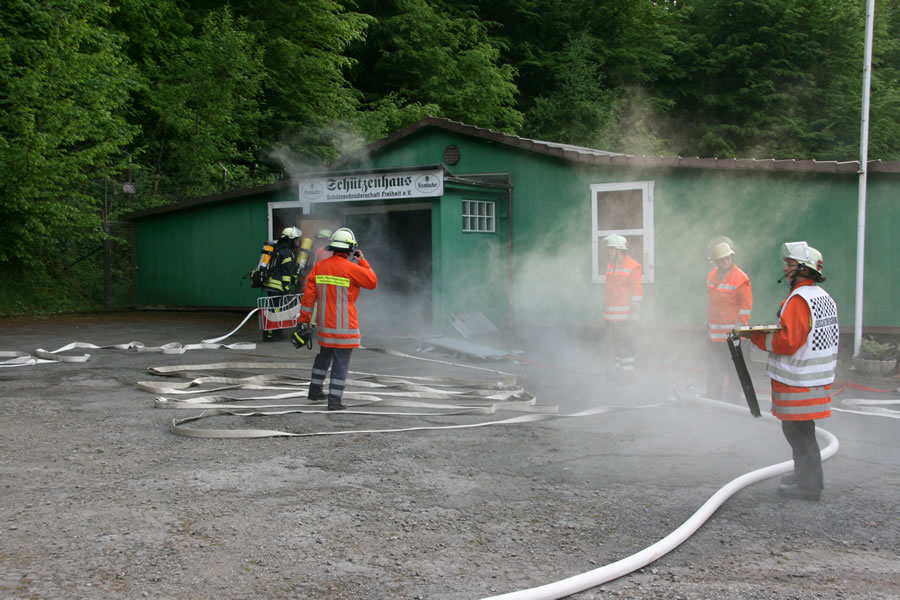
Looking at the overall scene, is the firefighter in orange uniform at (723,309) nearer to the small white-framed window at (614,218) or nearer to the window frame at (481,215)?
the small white-framed window at (614,218)

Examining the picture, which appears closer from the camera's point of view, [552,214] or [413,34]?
[552,214]

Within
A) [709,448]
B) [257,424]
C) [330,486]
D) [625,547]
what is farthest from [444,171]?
[625,547]

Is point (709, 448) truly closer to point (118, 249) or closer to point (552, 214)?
point (552, 214)

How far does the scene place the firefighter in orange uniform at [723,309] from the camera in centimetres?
859

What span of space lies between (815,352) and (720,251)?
3557mm

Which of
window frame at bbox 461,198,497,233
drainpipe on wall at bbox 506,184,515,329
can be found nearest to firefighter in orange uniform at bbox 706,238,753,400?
drainpipe on wall at bbox 506,184,515,329

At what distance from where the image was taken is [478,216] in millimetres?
14453

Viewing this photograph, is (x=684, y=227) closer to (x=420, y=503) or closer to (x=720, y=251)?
(x=720, y=251)

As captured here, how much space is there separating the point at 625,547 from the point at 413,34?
27951 mm

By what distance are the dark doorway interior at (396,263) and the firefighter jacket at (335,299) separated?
732 centimetres

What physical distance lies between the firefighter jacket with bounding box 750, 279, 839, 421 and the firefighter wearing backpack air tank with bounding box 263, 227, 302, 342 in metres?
9.48

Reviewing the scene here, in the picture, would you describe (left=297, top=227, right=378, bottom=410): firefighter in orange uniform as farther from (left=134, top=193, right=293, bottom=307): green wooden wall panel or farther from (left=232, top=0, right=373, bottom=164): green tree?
(left=232, top=0, right=373, bottom=164): green tree

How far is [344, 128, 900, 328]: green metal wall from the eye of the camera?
11891 mm

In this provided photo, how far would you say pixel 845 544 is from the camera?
4.45 m
